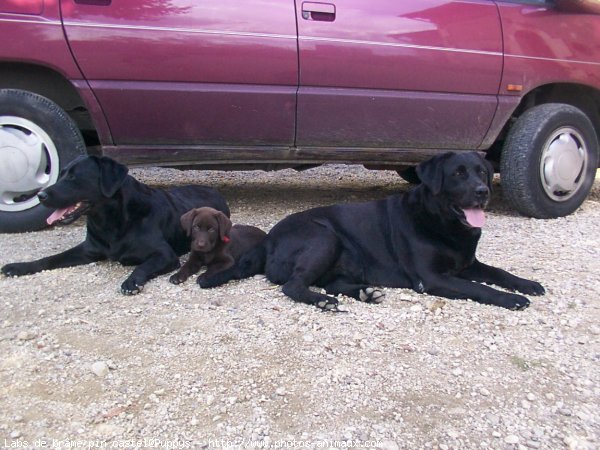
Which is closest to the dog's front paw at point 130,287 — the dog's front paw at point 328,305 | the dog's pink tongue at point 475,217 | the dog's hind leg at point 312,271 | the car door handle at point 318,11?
the dog's hind leg at point 312,271

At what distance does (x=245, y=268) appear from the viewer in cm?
372

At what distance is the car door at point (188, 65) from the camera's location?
409 cm

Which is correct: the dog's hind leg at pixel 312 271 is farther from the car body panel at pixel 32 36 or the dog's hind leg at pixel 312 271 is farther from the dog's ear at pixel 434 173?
the car body panel at pixel 32 36

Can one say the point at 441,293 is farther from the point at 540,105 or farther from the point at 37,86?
the point at 37,86

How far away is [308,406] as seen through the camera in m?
2.24

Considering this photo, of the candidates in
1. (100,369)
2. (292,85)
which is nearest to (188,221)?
(292,85)

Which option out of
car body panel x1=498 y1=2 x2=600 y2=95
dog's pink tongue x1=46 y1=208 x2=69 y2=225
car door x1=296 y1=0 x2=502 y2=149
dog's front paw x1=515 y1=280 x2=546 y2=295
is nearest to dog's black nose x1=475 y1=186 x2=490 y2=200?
dog's front paw x1=515 y1=280 x2=546 y2=295

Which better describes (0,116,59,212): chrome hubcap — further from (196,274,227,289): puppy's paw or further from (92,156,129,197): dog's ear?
(196,274,227,289): puppy's paw

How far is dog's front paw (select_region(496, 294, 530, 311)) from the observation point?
3166 mm

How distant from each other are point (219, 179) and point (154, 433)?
5324 mm

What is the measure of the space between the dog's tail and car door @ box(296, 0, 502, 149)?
51.6 inches

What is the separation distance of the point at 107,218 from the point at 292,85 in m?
1.77

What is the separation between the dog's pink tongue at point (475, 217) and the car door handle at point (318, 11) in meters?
1.94

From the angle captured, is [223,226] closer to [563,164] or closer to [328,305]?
[328,305]
